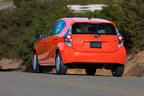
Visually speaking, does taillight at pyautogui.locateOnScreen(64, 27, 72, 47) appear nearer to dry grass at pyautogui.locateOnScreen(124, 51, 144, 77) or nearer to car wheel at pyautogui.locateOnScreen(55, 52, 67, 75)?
car wheel at pyautogui.locateOnScreen(55, 52, 67, 75)

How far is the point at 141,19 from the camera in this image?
1046 inches

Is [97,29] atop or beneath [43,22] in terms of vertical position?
atop

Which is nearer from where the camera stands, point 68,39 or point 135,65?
point 68,39

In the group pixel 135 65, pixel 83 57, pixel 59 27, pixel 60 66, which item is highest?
pixel 59 27

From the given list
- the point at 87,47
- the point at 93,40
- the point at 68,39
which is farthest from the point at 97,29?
the point at 68,39

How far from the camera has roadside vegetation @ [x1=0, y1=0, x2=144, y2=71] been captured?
86.7 ft

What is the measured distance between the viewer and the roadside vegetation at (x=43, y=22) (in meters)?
26.4

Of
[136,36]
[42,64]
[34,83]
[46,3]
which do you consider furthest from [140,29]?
[46,3]

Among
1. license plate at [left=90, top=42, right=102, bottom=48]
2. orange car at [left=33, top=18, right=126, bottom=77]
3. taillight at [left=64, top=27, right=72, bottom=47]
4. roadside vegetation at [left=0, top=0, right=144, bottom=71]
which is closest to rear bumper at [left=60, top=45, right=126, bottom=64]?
orange car at [left=33, top=18, right=126, bottom=77]

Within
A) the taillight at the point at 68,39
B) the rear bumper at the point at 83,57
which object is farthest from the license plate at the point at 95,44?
the taillight at the point at 68,39

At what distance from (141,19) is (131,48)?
1979 millimetres

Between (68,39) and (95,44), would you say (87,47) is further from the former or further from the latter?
(68,39)

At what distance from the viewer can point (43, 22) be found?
1671 inches

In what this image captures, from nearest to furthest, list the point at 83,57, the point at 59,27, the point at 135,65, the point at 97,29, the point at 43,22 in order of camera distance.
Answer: the point at 83,57 < the point at 97,29 < the point at 59,27 < the point at 135,65 < the point at 43,22
